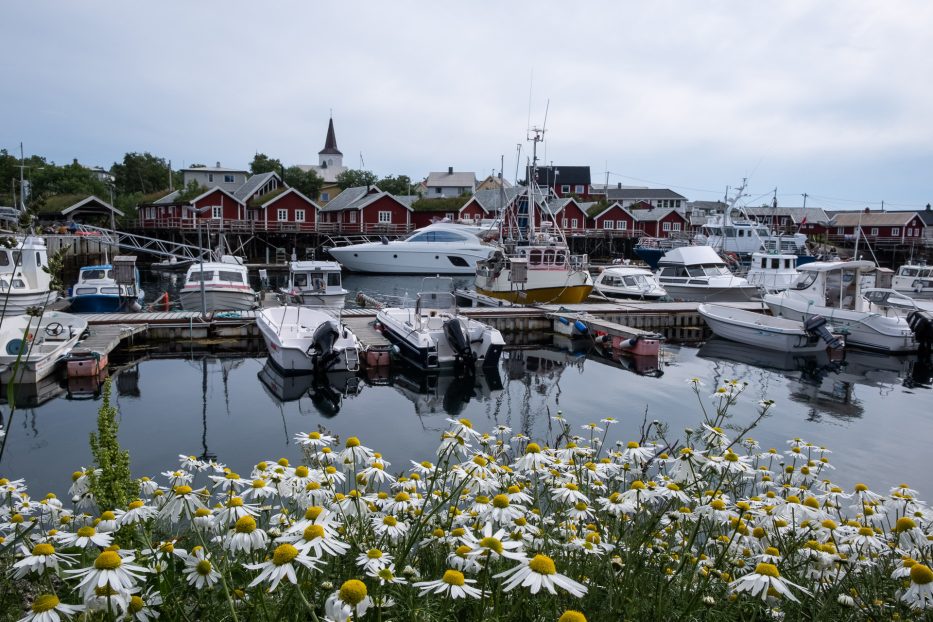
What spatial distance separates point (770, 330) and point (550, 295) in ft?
28.7

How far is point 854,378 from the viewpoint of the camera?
1853 centimetres

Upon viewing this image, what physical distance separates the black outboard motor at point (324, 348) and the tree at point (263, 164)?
207 ft

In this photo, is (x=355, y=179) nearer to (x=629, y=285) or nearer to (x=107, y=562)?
(x=629, y=285)

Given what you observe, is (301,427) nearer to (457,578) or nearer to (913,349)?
(457,578)

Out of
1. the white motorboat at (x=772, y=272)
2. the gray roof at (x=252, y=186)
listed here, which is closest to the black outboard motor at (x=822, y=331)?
the white motorboat at (x=772, y=272)

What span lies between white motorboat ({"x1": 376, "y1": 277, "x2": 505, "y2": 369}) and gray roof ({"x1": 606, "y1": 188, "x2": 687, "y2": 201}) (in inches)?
2936

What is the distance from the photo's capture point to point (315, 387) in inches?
631

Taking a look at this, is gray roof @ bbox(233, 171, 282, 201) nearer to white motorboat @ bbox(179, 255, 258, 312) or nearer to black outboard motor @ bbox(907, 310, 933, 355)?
white motorboat @ bbox(179, 255, 258, 312)

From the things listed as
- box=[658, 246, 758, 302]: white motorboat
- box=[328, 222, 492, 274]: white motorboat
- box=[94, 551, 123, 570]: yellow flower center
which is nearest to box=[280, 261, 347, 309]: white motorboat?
box=[658, 246, 758, 302]: white motorboat

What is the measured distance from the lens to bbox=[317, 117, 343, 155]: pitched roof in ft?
359

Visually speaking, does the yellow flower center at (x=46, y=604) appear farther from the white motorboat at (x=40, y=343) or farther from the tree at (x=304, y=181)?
the tree at (x=304, y=181)

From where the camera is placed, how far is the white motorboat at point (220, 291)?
2417 centimetres

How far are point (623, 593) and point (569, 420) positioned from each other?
1067 centimetres

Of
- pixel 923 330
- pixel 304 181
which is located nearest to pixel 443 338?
pixel 923 330
